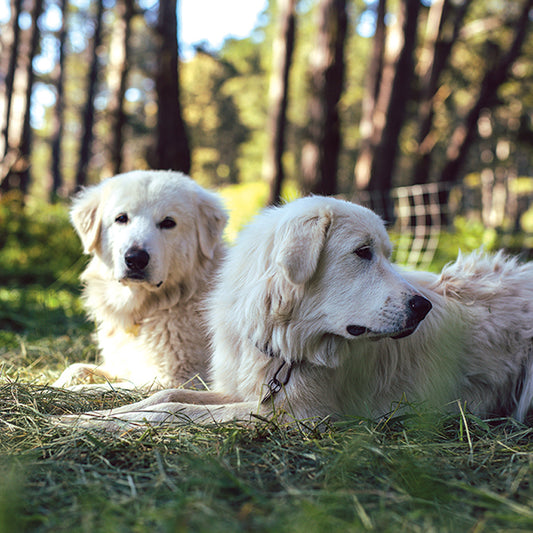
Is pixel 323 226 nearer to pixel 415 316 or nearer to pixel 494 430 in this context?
pixel 415 316

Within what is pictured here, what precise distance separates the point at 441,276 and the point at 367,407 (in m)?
1.17

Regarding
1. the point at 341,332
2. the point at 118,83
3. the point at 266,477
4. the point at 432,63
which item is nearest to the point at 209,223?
the point at 341,332

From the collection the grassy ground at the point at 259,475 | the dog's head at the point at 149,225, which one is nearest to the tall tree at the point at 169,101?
the dog's head at the point at 149,225

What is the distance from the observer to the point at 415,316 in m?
2.67

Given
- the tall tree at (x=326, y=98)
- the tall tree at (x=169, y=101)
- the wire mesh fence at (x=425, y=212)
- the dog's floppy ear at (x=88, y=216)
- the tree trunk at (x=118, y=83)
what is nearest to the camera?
the dog's floppy ear at (x=88, y=216)

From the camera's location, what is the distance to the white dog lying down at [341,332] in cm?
279

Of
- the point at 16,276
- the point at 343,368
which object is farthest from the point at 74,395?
the point at 16,276

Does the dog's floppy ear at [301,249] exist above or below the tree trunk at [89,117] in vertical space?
below

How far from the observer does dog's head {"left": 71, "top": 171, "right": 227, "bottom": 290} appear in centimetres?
373

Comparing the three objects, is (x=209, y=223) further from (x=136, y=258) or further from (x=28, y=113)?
(x=28, y=113)

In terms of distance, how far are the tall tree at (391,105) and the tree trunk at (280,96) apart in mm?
2237

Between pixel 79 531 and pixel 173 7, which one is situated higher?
pixel 173 7

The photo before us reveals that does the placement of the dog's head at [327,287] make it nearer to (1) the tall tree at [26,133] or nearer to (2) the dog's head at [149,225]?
(2) the dog's head at [149,225]

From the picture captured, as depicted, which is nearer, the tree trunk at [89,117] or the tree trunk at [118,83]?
the tree trunk at [118,83]
